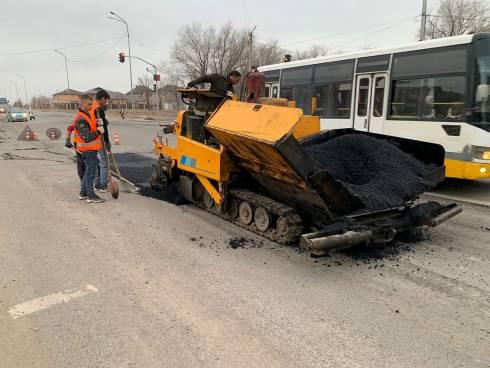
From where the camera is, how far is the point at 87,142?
24.3ft

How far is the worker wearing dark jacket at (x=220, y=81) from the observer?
6.56 m

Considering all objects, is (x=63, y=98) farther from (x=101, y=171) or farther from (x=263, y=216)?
(x=263, y=216)

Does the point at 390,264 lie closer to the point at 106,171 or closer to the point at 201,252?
the point at 201,252

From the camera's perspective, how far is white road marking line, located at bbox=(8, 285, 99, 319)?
3.48m

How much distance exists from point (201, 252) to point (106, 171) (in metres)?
4.21

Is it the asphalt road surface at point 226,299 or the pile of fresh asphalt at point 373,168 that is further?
the pile of fresh asphalt at point 373,168

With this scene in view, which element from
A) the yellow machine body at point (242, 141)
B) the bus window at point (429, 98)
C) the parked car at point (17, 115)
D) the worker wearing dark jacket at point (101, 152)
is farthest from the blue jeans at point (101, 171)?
the parked car at point (17, 115)

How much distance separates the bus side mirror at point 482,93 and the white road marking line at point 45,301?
24.2 feet

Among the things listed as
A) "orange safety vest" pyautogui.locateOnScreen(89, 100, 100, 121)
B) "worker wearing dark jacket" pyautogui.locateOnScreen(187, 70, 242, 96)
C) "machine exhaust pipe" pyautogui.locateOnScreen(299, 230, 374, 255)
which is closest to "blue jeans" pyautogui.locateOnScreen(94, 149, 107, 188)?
"orange safety vest" pyautogui.locateOnScreen(89, 100, 100, 121)

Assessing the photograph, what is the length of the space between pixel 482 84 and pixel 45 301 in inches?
313

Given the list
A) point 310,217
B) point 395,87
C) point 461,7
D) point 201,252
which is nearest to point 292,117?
point 310,217

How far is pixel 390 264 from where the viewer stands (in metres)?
4.54

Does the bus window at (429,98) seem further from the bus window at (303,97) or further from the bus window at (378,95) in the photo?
the bus window at (303,97)

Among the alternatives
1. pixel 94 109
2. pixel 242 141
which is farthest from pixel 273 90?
pixel 242 141
